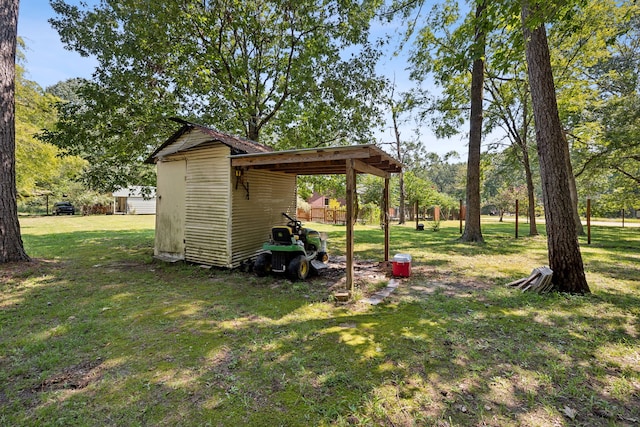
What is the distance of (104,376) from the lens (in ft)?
7.73

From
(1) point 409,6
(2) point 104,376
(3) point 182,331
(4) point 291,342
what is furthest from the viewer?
(1) point 409,6

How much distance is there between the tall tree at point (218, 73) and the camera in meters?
7.93

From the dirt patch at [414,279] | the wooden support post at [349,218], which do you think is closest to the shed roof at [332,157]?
the wooden support post at [349,218]

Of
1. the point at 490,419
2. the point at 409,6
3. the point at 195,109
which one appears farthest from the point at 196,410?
the point at 195,109

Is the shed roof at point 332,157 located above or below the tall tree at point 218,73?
below

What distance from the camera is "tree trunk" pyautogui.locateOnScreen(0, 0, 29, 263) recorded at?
5223mm

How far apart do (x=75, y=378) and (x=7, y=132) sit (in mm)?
5622

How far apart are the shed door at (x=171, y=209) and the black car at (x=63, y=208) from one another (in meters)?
23.0

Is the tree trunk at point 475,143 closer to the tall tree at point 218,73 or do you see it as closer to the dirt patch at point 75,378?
the tall tree at point 218,73

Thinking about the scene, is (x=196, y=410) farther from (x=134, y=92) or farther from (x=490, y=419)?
(x=134, y=92)

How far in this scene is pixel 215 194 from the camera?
6254 mm

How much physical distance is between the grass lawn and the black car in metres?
23.4

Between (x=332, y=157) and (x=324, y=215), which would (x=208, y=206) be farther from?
(x=324, y=215)

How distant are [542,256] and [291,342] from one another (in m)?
7.86
